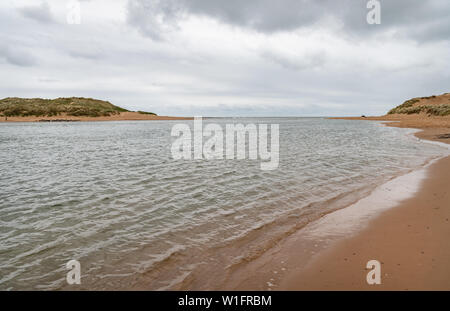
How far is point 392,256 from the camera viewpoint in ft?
20.1

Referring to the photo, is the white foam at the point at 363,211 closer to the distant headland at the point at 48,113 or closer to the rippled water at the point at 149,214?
the rippled water at the point at 149,214

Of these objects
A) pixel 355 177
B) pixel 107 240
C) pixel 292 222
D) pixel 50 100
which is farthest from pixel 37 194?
pixel 50 100

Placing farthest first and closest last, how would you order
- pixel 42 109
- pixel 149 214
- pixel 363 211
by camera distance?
pixel 42 109, pixel 363 211, pixel 149 214

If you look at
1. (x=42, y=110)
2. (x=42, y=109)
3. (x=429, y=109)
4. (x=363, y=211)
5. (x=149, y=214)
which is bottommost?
(x=149, y=214)

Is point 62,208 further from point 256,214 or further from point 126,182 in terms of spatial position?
point 256,214

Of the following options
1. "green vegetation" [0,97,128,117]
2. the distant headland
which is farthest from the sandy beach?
"green vegetation" [0,97,128,117]

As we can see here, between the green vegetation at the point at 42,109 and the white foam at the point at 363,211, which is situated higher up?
the green vegetation at the point at 42,109

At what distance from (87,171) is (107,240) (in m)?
10.7

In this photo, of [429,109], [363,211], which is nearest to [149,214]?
[363,211]

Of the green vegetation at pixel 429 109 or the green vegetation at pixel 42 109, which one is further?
the green vegetation at pixel 42 109

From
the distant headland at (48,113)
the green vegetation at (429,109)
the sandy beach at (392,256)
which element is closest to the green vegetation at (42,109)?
the distant headland at (48,113)

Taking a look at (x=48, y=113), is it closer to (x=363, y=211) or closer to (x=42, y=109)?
(x=42, y=109)

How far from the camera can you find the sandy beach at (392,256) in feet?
16.9

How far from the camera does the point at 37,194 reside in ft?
38.2
